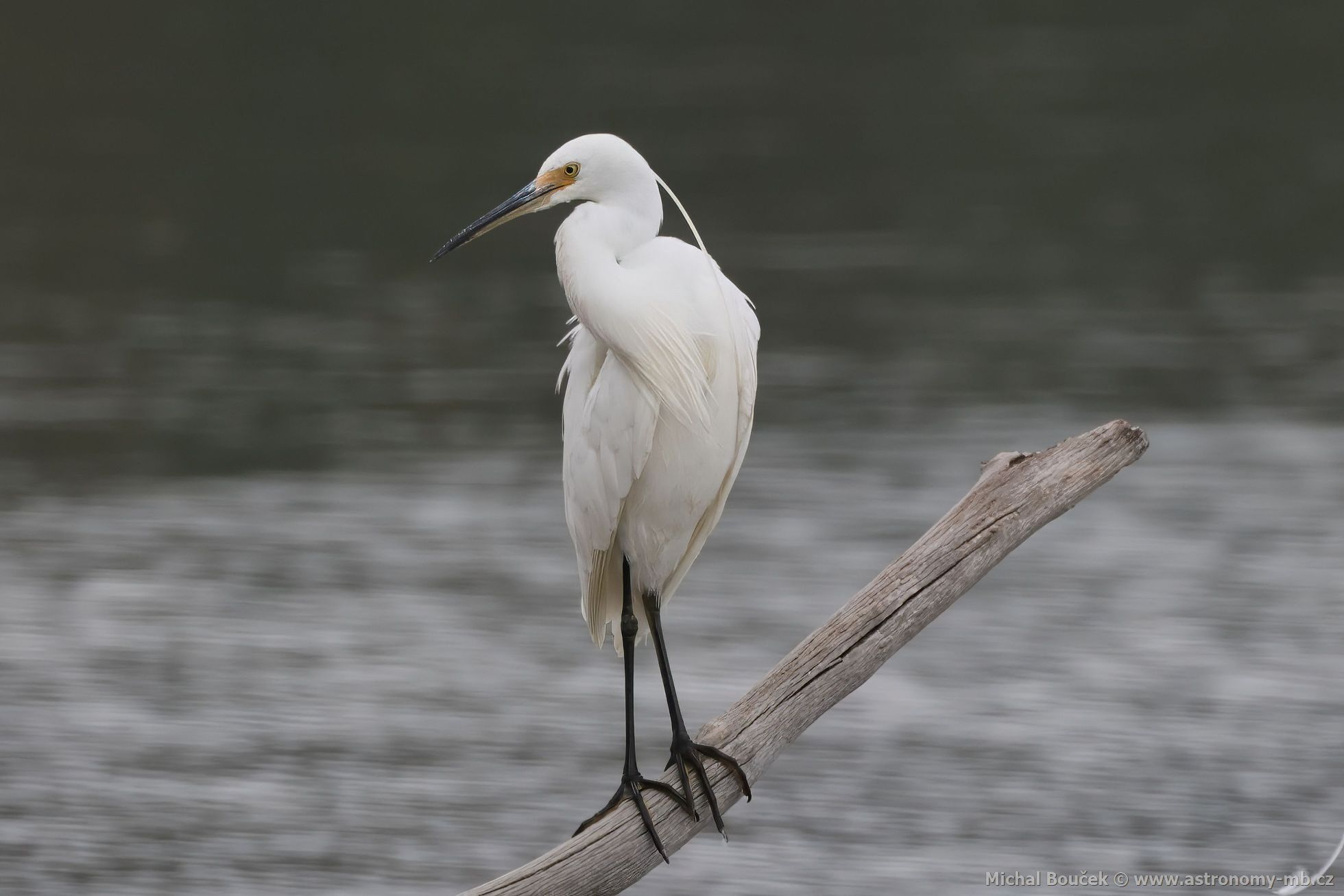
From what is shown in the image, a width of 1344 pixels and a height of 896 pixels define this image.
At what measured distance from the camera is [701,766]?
3.51m

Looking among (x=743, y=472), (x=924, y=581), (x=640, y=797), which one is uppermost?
(x=743, y=472)

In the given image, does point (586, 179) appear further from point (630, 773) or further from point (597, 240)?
point (630, 773)

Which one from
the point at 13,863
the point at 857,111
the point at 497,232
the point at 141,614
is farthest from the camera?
the point at 857,111

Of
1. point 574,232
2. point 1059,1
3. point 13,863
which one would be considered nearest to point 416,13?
point 1059,1

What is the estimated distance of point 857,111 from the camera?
1216cm

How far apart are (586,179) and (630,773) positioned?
1.18 metres

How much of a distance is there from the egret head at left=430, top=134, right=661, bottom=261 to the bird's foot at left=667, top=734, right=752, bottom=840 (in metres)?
1.08

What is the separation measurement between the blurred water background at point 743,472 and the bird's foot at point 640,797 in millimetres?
1806

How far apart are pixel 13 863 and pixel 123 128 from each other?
7.98 m

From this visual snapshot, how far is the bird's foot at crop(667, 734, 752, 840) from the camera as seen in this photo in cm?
345

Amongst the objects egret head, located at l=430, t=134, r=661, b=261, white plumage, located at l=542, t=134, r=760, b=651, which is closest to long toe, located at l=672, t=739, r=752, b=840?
white plumage, located at l=542, t=134, r=760, b=651

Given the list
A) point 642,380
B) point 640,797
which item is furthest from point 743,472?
point 640,797

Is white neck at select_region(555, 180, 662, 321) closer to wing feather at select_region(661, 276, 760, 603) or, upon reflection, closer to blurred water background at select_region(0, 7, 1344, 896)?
wing feather at select_region(661, 276, 760, 603)

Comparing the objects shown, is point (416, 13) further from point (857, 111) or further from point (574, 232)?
point (574, 232)
